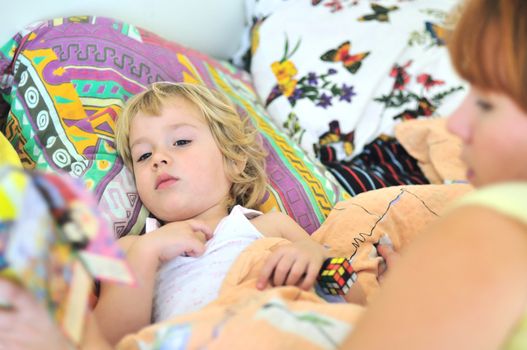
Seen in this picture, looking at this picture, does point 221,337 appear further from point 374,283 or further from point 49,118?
point 49,118

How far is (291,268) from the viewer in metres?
0.88

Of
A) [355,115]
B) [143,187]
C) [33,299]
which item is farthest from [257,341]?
[355,115]

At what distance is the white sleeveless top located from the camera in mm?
883

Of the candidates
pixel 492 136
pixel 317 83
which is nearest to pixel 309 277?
pixel 492 136

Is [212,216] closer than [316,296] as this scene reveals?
No

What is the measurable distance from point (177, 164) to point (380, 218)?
0.40 meters

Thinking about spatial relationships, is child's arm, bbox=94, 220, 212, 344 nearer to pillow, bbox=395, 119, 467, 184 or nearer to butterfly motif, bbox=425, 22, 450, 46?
pillow, bbox=395, 119, 467, 184

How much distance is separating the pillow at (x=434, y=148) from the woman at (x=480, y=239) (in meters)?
0.79

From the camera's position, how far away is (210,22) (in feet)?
5.53

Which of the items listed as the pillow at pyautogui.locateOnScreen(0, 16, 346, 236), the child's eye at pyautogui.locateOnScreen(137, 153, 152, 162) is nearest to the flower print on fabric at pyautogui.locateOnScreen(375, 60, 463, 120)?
the pillow at pyautogui.locateOnScreen(0, 16, 346, 236)

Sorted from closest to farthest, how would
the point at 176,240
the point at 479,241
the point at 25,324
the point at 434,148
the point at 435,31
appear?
the point at 479,241 < the point at 25,324 < the point at 176,240 < the point at 434,148 < the point at 435,31

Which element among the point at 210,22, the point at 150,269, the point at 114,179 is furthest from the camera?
the point at 210,22

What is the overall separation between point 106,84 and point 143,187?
0.90ft

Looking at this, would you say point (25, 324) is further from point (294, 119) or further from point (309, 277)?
point (294, 119)
